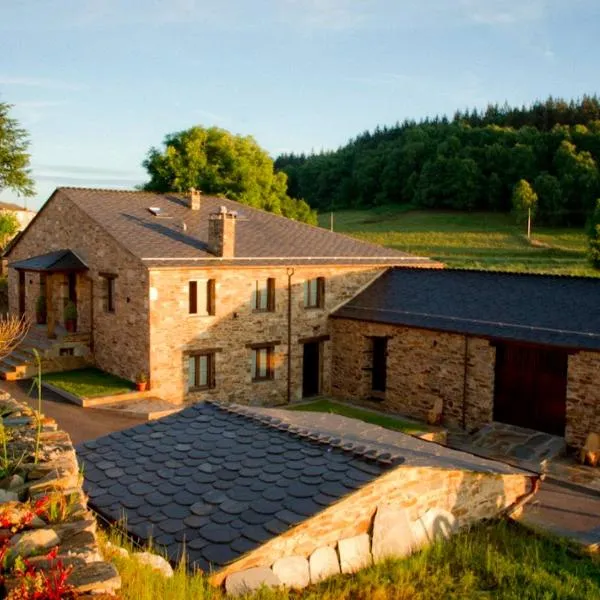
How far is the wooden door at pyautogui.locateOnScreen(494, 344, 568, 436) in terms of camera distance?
19.3 m

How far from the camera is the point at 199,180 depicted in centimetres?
4378

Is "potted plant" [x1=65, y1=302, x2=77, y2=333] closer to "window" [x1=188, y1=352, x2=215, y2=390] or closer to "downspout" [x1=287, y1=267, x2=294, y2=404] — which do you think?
"window" [x1=188, y1=352, x2=215, y2=390]

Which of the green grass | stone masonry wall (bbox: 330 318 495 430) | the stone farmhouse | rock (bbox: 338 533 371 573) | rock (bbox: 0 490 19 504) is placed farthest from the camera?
the stone farmhouse

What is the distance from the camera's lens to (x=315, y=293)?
2572 centimetres

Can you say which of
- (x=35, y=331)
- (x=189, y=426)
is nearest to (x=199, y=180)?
(x=35, y=331)

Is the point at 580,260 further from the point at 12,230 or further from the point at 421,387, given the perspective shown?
the point at 12,230

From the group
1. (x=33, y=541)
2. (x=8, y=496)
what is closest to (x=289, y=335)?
(x=8, y=496)

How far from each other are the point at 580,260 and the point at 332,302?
1369 inches

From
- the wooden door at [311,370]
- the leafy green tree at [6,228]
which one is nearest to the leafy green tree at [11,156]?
the leafy green tree at [6,228]

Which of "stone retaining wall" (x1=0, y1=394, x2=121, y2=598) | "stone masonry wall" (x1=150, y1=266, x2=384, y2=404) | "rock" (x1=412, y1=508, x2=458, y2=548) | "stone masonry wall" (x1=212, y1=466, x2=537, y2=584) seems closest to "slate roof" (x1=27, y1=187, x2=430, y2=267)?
"stone masonry wall" (x1=150, y1=266, x2=384, y2=404)

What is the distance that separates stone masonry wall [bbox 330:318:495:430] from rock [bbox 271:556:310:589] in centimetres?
1419

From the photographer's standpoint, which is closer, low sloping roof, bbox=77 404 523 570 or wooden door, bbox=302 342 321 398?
low sloping roof, bbox=77 404 523 570

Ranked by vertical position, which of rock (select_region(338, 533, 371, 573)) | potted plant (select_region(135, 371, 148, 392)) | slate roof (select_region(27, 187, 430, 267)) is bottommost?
potted plant (select_region(135, 371, 148, 392))

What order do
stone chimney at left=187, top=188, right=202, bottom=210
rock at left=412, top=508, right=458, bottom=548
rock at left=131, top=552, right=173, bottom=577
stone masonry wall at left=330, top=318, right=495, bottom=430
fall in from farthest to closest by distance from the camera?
stone chimney at left=187, top=188, right=202, bottom=210 → stone masonry wall at left=330, top=318, right=495, bottom=430 → rock at left=412, top=508, right=458, bottom=548 → rock at left=131, top=552, right=173, bottom=577
